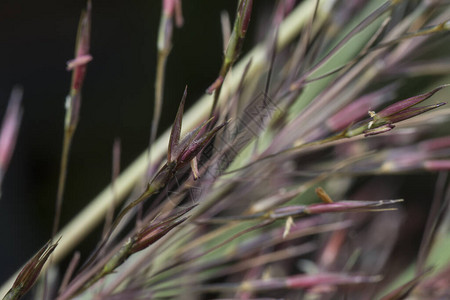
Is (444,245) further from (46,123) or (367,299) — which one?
(46,123)

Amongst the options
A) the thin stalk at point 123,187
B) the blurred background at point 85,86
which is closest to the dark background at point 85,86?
the blurred background at point 85,86

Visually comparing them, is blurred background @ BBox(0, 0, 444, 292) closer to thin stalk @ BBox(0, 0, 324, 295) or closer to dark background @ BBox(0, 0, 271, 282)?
dark background @ BBox(0, 0, 271, 282)

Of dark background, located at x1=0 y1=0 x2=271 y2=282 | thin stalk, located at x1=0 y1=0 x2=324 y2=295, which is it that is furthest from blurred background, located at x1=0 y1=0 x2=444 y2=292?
thin stalk, located at x1=0 y1=0 x2=324 y2=295

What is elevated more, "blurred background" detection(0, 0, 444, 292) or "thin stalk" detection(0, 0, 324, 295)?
"blurred background" detection(0, 0, 444, 292)

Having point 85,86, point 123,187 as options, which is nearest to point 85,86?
point 85,86

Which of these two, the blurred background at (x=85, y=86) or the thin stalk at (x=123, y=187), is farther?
the blurred background at (x=85, y=86)

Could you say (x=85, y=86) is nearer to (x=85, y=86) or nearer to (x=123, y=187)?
(x=85, y=86)

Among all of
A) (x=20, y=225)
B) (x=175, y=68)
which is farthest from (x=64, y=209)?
(x=175, y=68)

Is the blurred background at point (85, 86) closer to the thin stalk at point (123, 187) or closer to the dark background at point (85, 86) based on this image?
the dark background at point (85, 86)
